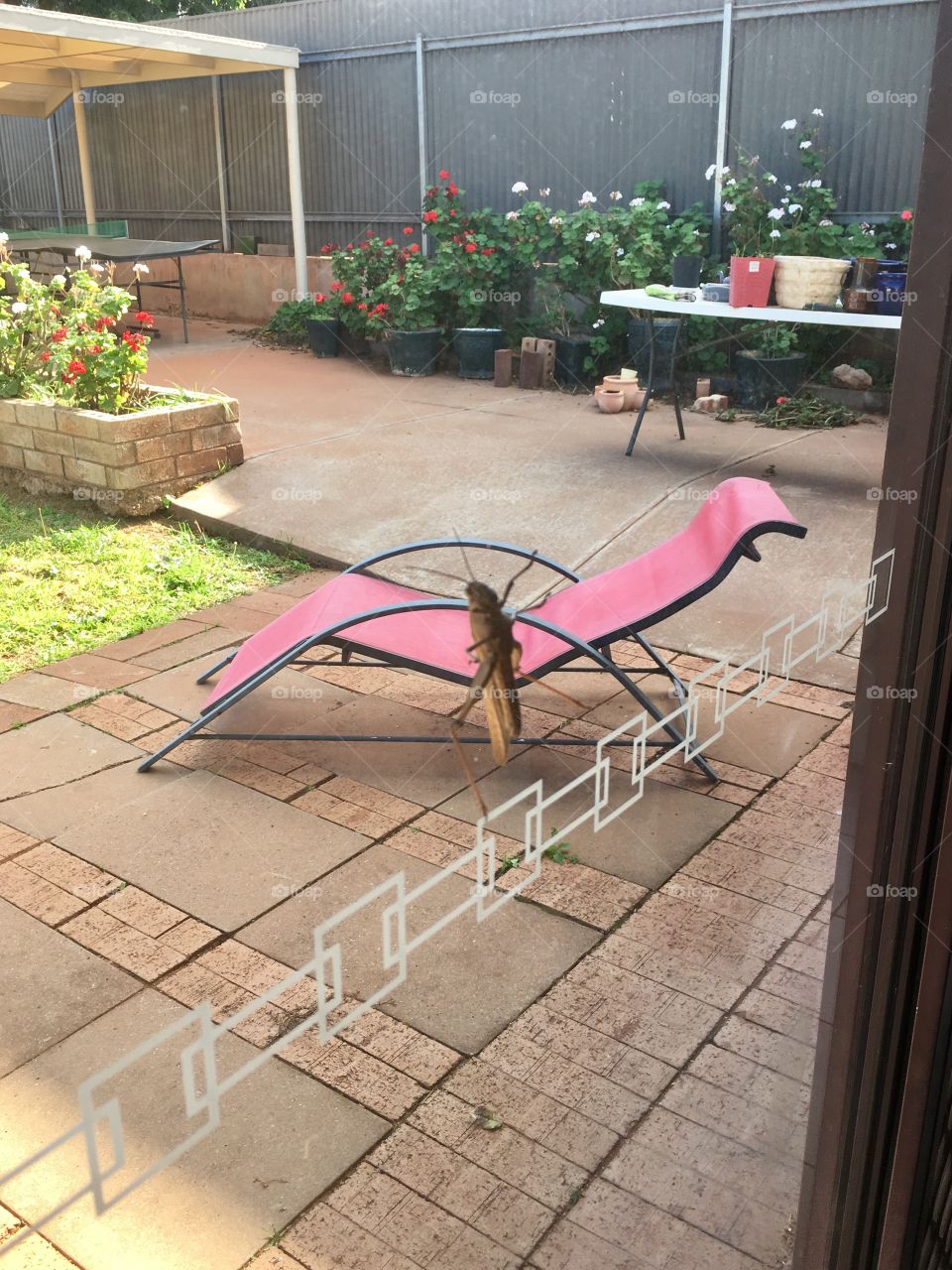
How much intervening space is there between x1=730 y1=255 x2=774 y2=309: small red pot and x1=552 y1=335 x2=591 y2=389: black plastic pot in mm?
2217

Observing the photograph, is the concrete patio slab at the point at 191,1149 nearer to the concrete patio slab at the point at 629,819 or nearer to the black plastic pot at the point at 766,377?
the concrete patio slab at the point at 629,819

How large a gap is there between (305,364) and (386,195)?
73.2 inches

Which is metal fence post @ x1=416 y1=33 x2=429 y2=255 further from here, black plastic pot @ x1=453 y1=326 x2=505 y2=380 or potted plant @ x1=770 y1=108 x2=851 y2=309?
potted plant @ x1=770 y1=108 x2=851 y2=309

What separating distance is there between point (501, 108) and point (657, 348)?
2.90 metres

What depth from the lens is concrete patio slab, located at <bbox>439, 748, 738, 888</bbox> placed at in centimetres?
250

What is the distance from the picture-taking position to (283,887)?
243 cm

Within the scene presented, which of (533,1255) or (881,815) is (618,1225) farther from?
(881,815)

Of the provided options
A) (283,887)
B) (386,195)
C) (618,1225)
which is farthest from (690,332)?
(618,1225)

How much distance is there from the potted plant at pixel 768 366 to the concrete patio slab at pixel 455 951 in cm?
436

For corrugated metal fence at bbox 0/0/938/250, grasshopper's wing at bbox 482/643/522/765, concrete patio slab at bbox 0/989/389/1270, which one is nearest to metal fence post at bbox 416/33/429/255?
corrugated metal fence at bbox 0/0/938/250

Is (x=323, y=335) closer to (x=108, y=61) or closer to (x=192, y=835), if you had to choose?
(x=108, y=61)

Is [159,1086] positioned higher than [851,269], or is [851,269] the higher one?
[851,269]

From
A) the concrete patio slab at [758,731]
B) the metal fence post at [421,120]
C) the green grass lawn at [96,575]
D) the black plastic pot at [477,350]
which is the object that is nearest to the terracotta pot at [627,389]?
the black plastic pot at [477,350]

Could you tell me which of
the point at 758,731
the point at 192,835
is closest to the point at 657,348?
the point at 758,731
